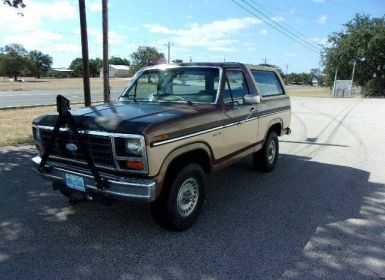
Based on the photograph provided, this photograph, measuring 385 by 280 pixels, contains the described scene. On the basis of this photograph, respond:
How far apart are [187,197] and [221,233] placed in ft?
1.89

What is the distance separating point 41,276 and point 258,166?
4363mm

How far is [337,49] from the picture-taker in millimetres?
46344

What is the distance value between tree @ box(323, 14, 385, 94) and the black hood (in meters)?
44.4

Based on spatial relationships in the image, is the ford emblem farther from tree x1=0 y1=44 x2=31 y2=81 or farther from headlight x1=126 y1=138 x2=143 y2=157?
tree x1=0 y1=44 x2=31 y2=81

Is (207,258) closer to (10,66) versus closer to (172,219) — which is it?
(172,219)

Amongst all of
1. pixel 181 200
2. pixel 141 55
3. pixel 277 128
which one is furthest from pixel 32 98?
pixel 141 55

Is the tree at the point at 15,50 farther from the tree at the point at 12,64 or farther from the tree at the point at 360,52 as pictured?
the tree at the point at 360,52

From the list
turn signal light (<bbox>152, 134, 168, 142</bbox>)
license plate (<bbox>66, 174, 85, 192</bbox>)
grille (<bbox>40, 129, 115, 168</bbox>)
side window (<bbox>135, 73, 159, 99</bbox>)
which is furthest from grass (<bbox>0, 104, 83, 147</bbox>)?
turn signal light (<bbox>152, 134, 168, 142</bbox>)

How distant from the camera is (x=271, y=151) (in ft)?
22.8

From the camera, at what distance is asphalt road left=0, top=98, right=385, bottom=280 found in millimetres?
3506

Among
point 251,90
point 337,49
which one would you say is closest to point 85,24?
point 251,90

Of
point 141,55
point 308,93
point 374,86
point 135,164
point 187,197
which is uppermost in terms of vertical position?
point 141,55

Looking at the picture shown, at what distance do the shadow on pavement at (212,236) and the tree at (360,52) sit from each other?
141ft

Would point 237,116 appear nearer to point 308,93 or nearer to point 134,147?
point 134,147
